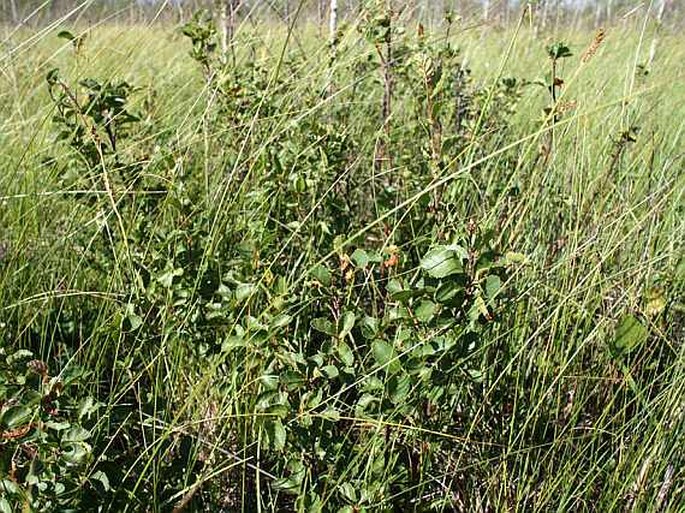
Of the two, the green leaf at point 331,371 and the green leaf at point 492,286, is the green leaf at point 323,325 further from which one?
the green leaf at point 492,286

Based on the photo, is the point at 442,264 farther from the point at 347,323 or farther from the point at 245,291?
the point at 245,291

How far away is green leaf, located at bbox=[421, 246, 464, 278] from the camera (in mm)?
979

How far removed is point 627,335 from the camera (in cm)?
128

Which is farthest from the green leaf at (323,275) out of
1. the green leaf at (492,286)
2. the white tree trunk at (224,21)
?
the white tree trunk at (224,21)

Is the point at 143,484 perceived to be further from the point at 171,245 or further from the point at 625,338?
the point at 625,338

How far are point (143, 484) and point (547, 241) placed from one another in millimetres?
925

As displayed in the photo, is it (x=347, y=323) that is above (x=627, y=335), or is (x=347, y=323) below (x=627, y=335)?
above

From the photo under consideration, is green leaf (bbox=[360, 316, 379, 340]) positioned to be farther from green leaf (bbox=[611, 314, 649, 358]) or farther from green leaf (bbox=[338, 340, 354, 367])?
green leaf (bbox=[611, 314, 649, 358])

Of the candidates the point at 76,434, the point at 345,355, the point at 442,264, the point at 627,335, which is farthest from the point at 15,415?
the point at 627,335

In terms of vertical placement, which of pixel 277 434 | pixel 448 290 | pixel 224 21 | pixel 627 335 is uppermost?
pixel 224 21

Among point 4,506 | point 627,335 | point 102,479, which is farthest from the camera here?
point 627,335

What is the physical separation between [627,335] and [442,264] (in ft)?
1.51

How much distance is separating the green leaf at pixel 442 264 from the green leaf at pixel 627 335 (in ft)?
1.42

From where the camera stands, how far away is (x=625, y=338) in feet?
4.19
